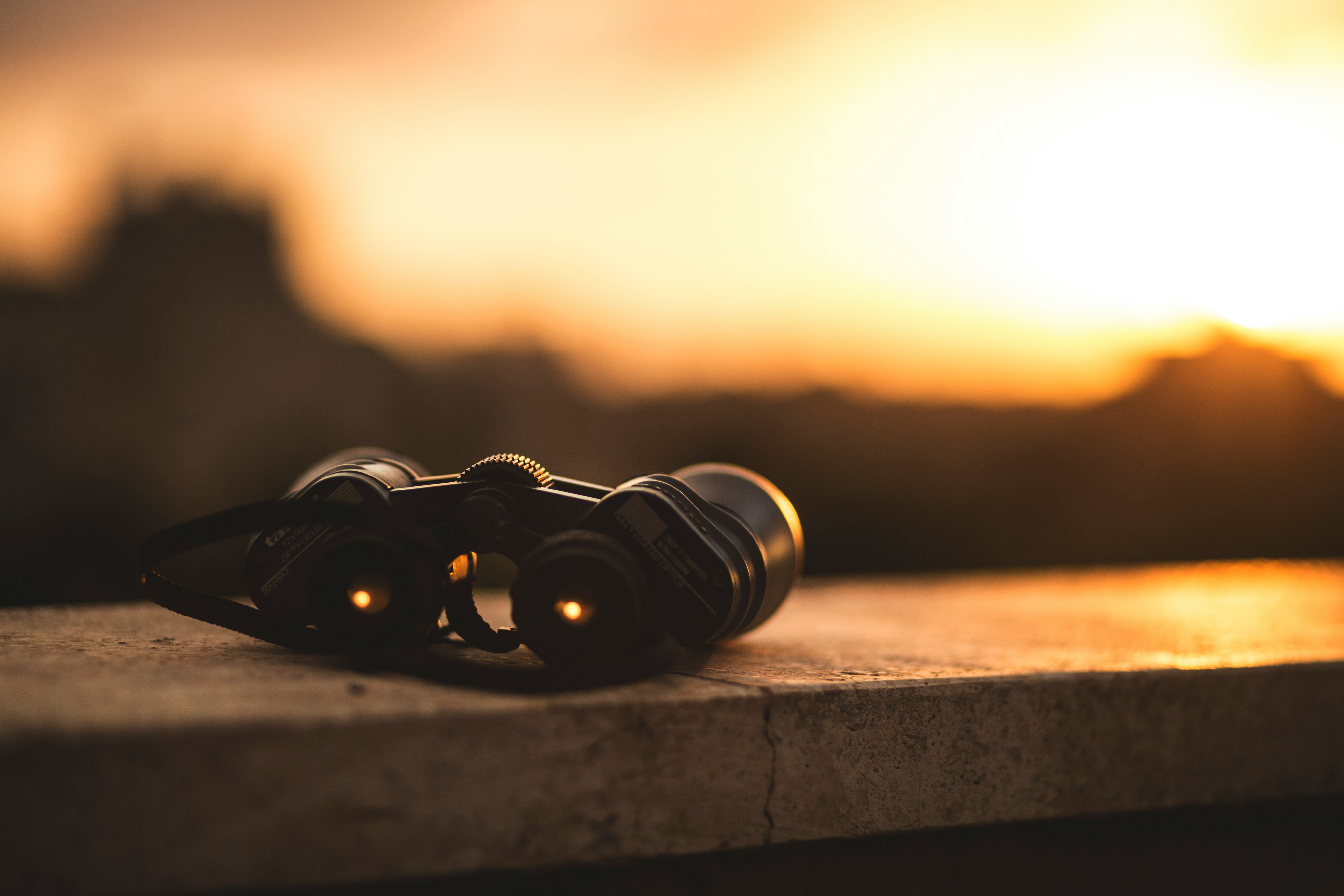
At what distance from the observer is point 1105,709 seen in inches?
85.0

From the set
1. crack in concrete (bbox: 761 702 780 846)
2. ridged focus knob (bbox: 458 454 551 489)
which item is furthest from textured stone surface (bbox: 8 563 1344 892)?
ridged focus knob (bbox: 458 454 551 489)

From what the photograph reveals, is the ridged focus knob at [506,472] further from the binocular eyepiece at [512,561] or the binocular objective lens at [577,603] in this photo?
the binocular objective lens at [577,603]

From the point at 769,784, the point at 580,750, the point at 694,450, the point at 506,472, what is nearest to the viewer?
the point at 580,750

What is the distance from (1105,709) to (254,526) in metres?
1.88

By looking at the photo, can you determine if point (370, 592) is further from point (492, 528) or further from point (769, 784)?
point (769, 784)

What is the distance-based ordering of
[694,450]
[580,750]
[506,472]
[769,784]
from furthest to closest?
[694,450], [506,472], [769,784], [580,750]

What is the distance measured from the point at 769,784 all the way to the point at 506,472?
802 mm

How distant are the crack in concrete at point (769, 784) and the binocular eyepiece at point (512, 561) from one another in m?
0.21

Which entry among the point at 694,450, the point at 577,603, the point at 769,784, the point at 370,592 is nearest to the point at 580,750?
the point at 577,603

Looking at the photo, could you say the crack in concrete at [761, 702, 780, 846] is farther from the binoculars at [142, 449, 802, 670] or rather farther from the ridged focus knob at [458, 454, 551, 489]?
the ridged focus knob at [458, 454, 551, 489]

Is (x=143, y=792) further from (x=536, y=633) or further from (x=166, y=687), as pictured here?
(x=536, y=633)

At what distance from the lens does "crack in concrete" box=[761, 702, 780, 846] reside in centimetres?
181

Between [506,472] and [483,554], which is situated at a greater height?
[506,472]

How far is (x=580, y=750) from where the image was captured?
166 centimetres
